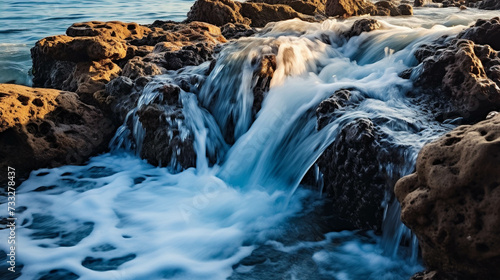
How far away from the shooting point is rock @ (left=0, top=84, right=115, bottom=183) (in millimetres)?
4770

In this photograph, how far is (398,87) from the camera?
14.4ft

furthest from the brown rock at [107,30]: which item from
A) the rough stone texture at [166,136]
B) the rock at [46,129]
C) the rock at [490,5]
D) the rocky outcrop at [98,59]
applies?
the rock at [490,5]

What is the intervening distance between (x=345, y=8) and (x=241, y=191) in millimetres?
7626

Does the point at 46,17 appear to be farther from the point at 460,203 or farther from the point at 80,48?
the point at 460,203

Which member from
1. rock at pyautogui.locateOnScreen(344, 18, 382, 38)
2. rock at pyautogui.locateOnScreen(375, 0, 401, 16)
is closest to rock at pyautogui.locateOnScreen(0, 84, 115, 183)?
rock at pyautogui.locateOnScreen(344, 18, 382, 38)

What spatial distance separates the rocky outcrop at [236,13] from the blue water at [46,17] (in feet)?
12.8

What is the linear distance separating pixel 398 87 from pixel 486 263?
2.58m

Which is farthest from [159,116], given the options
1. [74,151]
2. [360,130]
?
[360,130]

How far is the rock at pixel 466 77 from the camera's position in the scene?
357 centimetres

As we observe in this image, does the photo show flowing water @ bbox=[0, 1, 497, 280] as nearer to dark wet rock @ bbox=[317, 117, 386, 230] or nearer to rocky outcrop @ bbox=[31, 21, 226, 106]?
dark wet rock @ bbox=[317, 117, 386, 230]

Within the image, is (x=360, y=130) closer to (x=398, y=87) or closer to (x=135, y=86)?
(x=398, y=87)

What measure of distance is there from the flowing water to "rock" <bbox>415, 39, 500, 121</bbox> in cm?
25

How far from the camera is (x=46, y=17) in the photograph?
1623cm

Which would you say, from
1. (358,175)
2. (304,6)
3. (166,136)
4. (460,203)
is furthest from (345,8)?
(460,203)
